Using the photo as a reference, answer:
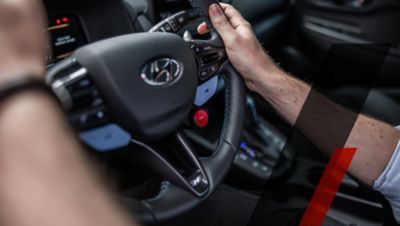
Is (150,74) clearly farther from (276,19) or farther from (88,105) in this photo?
(276,19)

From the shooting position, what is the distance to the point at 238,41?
2.78ft

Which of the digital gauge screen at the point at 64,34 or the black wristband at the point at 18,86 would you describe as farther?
the digital gauge screen at the point at 64,34

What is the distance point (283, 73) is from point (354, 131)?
184 millimetres

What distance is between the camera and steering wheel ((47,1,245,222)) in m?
0.64

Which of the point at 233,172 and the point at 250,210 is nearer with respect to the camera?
the point at 250,210

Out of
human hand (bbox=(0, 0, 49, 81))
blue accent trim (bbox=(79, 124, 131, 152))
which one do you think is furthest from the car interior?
human hand (bbox=(0, 0, 49, 81))

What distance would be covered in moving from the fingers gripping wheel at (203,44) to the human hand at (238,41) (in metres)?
0.01

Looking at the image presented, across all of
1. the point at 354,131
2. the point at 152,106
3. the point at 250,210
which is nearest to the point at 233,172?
the point at 250,210

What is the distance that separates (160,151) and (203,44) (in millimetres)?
196

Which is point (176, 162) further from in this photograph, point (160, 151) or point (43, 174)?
point (43, 174)

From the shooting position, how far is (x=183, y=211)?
2.32 ft
